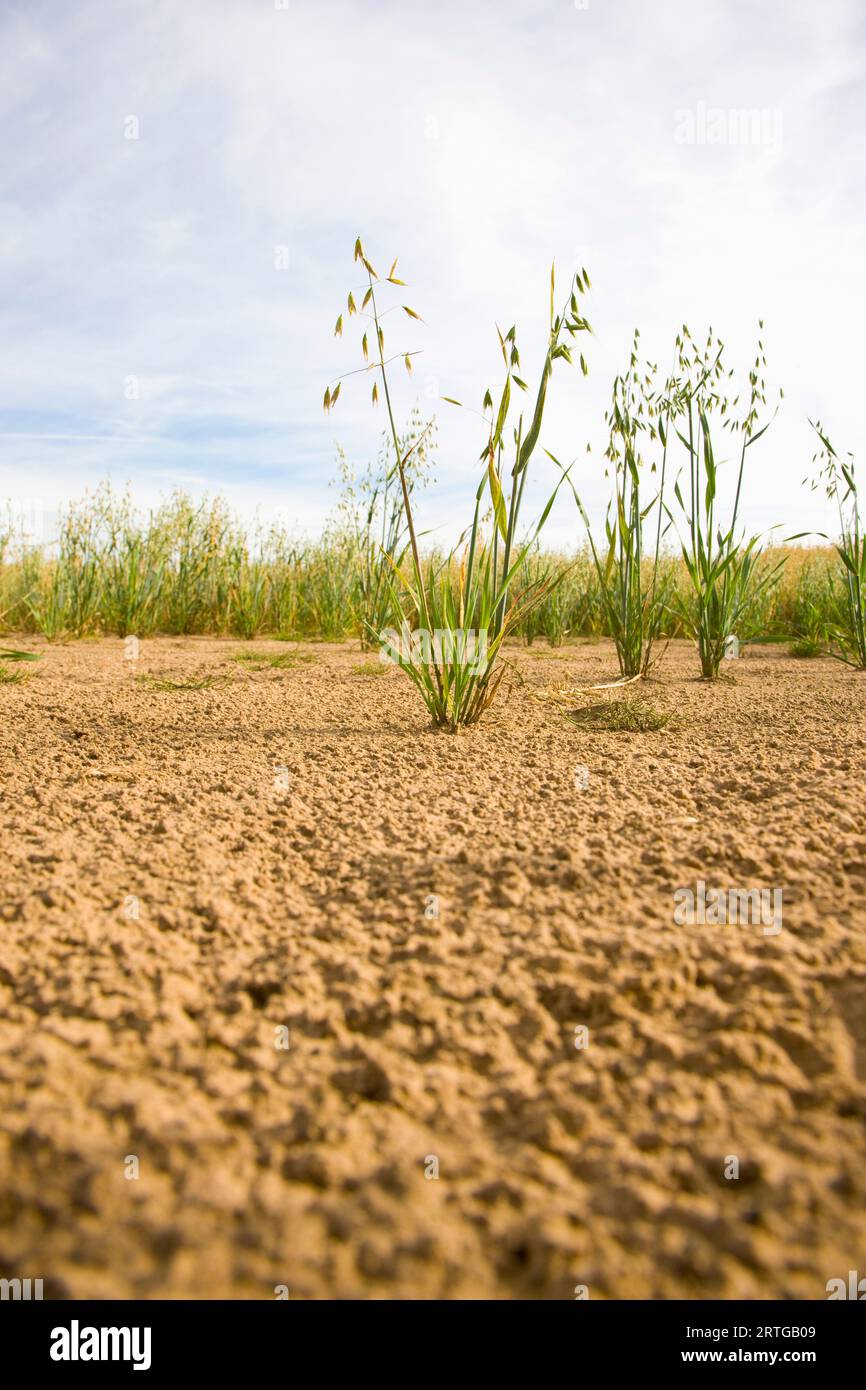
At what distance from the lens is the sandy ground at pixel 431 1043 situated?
2.21ft

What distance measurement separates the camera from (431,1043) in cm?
90

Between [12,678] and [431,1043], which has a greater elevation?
[12,678]

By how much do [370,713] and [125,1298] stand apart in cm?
219

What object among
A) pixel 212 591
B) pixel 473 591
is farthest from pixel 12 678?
pixel 212 591

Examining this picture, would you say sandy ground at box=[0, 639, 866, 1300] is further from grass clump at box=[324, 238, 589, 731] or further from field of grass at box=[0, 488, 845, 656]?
field of grass at box=[0, 488, 845, 656]

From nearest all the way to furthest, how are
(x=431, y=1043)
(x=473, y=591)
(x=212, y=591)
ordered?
1. (x=431, y=1043)
2. (x=473, y=591)
3. (x=212, y=591)

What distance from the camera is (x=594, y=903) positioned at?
3.86 feet

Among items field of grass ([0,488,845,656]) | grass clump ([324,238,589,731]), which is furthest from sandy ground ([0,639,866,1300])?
field of grass ([0,488,845,656])

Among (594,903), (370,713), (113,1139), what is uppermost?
(370,713)

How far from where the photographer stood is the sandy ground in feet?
2.21

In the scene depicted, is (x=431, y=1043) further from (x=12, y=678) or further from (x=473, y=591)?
(x=12, y=678)

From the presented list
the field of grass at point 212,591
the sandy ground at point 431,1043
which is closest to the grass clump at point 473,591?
the sandy ground at point 431,1043
